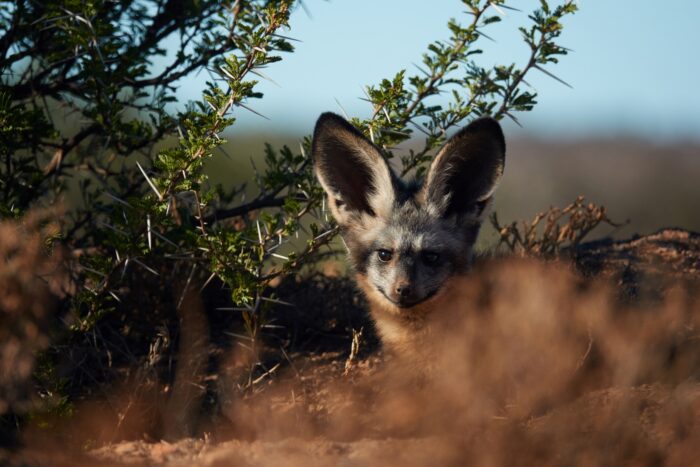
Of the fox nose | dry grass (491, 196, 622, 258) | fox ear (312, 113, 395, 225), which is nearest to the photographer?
the fox nose

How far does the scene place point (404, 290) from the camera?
4508mm

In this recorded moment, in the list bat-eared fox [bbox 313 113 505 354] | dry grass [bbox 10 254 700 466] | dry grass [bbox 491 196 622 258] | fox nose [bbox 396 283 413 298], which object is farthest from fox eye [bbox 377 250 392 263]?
dry grass [bbox 491 196 622 258]

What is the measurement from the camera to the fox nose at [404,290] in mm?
4508

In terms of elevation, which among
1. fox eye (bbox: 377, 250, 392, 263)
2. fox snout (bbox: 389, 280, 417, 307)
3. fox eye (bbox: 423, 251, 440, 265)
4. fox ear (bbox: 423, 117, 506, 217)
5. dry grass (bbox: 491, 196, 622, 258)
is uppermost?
fox ear (bbox: 423, 117, 506, 217)

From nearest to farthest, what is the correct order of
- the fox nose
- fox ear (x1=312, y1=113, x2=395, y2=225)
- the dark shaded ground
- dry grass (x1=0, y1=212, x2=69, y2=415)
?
the dark shaded ground
dry grass (x1=0, y1=212, x2=69, y2=415)
the fox nose
fox ear (x1=312, y1=113, x2=395, y2=225)

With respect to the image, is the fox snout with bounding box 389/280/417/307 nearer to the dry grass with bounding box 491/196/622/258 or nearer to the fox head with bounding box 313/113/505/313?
the fox head with bounding box 313/113/505/313

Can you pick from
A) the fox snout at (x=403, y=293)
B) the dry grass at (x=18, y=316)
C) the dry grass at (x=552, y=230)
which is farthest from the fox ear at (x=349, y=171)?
the dry grass at (x=18, y=316)

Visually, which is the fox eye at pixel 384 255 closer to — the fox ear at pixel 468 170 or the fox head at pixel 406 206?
the fox head at pixel 406 206

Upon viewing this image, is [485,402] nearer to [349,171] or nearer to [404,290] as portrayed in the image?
[404,290]

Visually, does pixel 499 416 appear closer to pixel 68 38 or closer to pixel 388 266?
pixel 388 266

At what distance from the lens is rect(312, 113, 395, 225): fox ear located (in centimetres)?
477

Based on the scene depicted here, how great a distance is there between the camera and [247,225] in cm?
593

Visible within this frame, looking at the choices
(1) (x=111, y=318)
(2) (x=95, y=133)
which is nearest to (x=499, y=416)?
(1) (x=111, y=318)

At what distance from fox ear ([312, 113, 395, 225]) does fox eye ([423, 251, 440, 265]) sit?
16.6 inches
